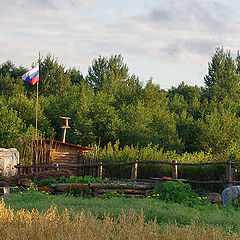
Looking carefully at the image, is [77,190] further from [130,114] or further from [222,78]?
[222,78]

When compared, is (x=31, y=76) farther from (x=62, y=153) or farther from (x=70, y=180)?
(x=70, y=180)

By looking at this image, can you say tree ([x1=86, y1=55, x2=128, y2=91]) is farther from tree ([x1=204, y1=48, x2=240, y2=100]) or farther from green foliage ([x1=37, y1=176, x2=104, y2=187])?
green foliage ([x1=37, y1=176, x2=104, y2=187])

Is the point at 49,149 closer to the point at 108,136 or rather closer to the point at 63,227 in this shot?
the point at 108,136

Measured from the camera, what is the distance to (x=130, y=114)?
28.1 metres

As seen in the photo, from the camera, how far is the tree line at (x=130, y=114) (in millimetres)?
26641

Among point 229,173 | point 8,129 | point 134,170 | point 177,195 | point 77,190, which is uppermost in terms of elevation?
point 8,129

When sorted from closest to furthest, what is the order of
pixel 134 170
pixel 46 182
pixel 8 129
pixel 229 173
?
pixel 229 173
pixel 46 182
pixel 134 170
pixel 8 129

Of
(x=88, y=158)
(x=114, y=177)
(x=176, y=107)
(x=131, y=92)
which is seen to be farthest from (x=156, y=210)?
(x=176, y=107)

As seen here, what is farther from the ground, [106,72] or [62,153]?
[106,72]

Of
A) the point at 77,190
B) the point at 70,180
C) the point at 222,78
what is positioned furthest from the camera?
the point at 222,78

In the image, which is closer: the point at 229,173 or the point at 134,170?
the point at 229,173

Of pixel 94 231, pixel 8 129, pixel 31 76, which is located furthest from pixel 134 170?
pixel 8 129

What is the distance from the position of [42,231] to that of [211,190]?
11042 millimetres

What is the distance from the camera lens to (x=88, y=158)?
20062 mm
